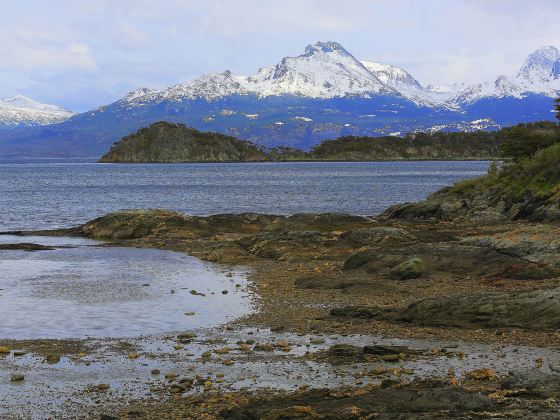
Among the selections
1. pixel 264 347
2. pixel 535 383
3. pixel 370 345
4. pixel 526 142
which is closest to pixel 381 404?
pixel 535 383

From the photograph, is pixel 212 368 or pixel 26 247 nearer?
pixel 212 368

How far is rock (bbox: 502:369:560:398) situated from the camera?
13.2m

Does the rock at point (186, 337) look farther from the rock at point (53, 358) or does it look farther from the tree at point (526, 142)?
the tree at point (526, 142)

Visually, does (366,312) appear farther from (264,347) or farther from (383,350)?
(383,350)

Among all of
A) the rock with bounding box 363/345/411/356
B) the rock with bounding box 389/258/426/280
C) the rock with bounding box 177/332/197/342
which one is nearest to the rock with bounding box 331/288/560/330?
the rock with bounding box 363/345/411/356

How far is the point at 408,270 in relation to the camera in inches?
1162

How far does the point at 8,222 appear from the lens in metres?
72.1

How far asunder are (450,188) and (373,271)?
3631cm

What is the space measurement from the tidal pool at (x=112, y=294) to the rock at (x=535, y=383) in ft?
36.1

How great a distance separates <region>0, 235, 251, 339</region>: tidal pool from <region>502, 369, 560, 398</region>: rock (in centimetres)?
1099

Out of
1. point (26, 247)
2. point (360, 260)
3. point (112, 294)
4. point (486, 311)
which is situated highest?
point (486, 311)

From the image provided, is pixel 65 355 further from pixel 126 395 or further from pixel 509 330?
pixel 509 330

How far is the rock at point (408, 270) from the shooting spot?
1160 inches

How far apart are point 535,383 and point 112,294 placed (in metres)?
19.2
